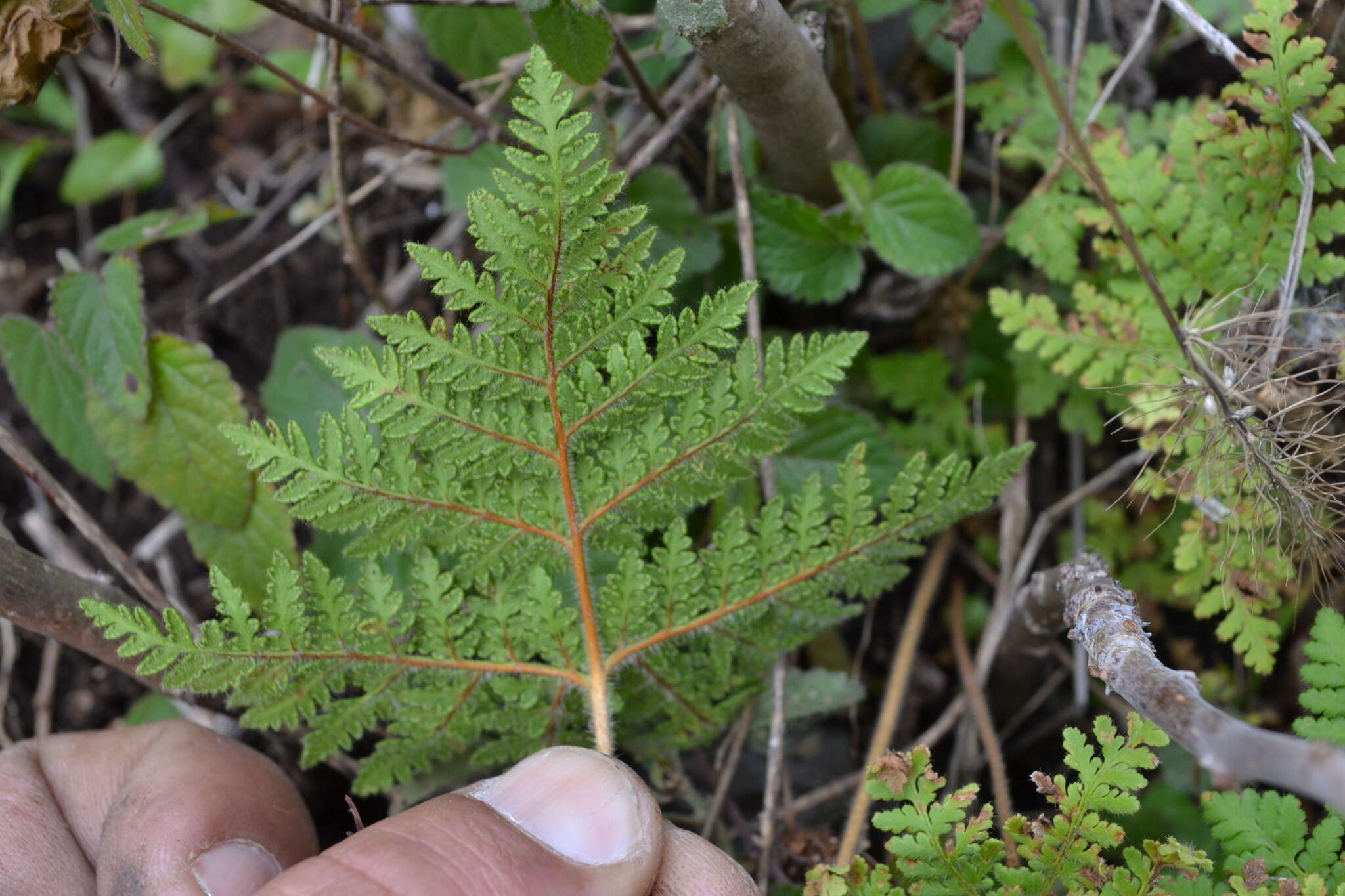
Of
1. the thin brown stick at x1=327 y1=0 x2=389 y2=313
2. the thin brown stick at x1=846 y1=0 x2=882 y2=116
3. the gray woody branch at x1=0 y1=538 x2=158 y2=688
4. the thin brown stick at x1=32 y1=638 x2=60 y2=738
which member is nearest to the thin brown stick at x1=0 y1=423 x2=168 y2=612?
the gray woody branch at x1=0 y1=538 x2=158 y2=688

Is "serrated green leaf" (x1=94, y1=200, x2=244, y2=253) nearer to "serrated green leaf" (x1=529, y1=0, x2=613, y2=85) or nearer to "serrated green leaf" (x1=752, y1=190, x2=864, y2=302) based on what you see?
"serrated green leaf" (x1=529, y1=0, x2=613, y2=85)

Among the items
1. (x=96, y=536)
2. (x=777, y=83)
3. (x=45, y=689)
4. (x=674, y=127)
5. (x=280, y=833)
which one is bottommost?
(x=45, y=689)

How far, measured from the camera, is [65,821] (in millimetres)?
1871

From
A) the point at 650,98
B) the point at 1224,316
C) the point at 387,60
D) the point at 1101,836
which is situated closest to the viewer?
the point at 1101,836

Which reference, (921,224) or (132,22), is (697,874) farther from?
(132,22)

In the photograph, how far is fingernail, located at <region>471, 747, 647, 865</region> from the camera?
4.99 feet

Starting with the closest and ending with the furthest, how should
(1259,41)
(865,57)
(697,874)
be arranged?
(697,874), (1259,41), (865,57)

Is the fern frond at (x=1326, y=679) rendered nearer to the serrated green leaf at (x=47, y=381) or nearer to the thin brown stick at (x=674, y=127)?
the thin brown stick at (x=674, y=127)

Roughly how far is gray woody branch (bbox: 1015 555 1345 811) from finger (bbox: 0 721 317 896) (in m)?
1.52

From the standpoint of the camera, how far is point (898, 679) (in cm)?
241

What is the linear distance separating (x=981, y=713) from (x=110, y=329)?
2343 mm

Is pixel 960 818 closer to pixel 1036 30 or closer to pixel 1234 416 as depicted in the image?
pixel 1234 416

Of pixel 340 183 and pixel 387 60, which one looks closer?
pixel 387 60

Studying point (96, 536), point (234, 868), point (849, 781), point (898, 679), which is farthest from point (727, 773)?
point (96, 536)
